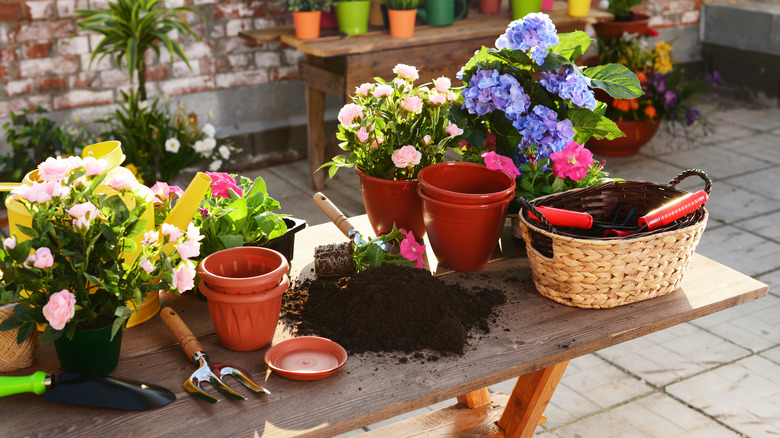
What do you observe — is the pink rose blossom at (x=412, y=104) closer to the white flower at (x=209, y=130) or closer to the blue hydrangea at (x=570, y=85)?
the blue hydrangea at (x=570, y=85)

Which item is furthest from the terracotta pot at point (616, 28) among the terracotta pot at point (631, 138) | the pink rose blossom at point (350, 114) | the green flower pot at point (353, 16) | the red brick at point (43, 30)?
the pink rose blossom at point (350, 114)

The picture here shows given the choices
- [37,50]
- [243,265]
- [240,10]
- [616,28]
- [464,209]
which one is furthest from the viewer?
[616,28]

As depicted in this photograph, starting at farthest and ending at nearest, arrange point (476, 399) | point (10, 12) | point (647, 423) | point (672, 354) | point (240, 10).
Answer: point (240, 10), point (10, 12), point (672, 354), point (647, 423), point (476, 399)

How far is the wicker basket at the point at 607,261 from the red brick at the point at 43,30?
9.58 feet

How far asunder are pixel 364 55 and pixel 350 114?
214 cm

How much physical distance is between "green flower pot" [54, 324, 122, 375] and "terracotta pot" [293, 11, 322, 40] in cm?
269

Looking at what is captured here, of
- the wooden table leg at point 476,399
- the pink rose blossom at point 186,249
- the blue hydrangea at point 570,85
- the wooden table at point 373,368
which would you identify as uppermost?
the blue hydrangea at point 570,85

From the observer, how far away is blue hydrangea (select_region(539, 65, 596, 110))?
1473 millimetres

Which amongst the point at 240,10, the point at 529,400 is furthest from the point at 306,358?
the point at 240,10

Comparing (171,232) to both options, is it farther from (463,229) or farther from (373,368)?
(463,229)

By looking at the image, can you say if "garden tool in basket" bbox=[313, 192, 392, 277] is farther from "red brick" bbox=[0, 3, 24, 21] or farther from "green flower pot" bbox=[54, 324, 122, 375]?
"red brick" bbox=[0, 3, 24, 21]

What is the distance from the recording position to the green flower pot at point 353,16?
3.65 m

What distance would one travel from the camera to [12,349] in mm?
1172

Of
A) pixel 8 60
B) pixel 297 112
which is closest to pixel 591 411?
pixel 297 112
